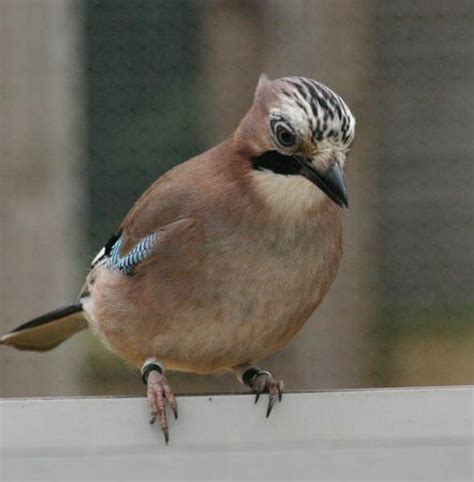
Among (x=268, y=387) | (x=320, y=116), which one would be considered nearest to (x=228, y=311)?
(x=268, y=387)

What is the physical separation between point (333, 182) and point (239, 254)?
0.78ft

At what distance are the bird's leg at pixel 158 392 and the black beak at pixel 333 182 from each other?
14.6 inches

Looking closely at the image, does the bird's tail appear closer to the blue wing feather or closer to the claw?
the blue wing feather

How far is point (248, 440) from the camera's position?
79.4 inches

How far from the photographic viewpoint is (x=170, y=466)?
1985 mm

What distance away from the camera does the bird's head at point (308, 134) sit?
2.26m

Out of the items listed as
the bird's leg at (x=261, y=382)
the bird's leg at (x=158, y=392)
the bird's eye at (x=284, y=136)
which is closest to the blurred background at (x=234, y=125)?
the bird's leg at (x=261, y=382)

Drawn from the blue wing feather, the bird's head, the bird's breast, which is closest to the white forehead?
the bird's head

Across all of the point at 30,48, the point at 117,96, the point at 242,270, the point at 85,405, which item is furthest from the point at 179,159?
the point at 85,405

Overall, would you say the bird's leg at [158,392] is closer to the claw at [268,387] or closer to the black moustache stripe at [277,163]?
the claw at [268,387]

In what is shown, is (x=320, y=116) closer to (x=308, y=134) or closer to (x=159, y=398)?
(x=308, y=134)

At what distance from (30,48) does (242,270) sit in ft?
3.82

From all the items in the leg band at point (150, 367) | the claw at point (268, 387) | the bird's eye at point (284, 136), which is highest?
the bird's eye at point (284, 136)

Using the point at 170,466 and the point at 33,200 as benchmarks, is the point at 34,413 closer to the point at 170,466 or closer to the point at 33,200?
the point at 170,466
